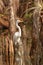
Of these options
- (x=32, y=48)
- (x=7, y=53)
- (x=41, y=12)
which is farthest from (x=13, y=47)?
(x=41, y=12)

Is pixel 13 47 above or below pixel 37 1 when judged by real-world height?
below

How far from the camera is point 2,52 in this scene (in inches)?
168

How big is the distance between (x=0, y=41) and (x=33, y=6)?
0.94 metres

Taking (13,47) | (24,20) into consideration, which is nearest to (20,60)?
(13,47)

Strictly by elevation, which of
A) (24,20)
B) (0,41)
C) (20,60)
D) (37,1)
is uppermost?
(37,1)

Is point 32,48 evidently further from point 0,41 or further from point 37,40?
point 0,41

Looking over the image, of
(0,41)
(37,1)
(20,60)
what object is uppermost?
(37,1)

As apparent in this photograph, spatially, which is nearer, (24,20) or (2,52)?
(2,52)

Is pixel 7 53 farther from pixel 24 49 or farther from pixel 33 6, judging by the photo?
pixel 33 6

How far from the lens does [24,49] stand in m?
4.34

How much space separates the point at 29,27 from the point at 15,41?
1.98 feet

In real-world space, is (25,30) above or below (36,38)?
above

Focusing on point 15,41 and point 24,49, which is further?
point 24,49

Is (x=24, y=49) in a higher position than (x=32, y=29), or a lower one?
lower
